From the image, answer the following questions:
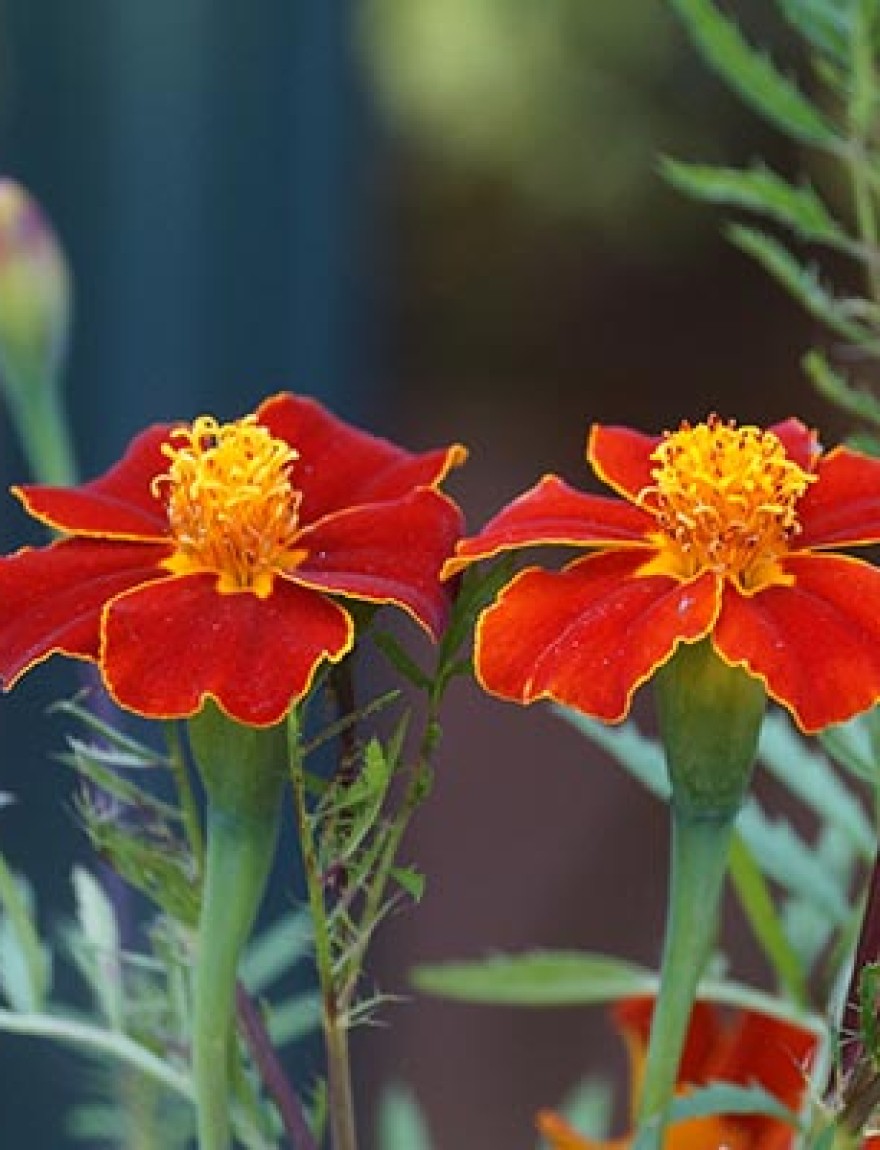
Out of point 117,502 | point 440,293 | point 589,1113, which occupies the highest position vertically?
point 440,293

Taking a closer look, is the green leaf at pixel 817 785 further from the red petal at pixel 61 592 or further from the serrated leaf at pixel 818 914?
the red petal at pixel 61 592

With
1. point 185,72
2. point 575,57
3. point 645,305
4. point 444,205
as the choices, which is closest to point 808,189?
point 185,72

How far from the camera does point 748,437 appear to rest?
33 centimetres

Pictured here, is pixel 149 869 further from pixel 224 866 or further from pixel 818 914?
pixel 818 914

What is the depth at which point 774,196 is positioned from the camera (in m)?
0.38

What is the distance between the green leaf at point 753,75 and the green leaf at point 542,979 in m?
0.14

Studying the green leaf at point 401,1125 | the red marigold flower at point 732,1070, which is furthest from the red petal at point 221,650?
the green leaf at point 401,1125

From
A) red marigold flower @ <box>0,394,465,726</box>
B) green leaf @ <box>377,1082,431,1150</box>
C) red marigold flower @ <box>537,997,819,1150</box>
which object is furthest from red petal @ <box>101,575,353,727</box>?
A: green leaf @ <box>377,1082,431,1150</box>

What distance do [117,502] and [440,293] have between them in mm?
2578

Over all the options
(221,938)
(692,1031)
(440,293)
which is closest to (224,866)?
(221,938)

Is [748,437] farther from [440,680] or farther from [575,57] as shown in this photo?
[575,57]

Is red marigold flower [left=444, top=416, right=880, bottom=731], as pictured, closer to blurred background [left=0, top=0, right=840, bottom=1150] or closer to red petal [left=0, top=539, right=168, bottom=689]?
red petal [left=0, top=539, right=168, bottom=689]

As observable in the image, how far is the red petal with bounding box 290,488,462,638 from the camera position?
0.98 feet

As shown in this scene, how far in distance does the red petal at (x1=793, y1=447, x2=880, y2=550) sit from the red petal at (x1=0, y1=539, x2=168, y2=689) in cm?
9
